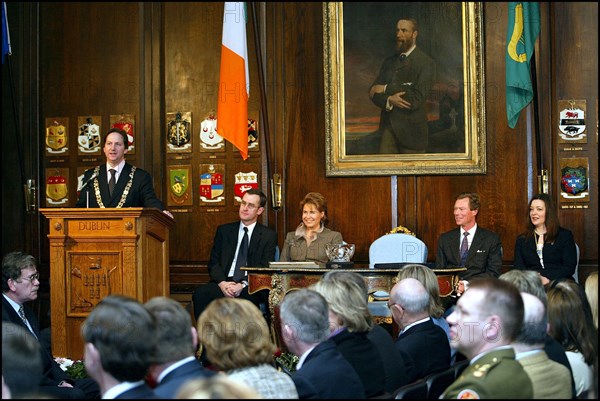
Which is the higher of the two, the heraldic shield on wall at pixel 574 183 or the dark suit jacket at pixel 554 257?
the heraldic shield on wall at pixel 574 183

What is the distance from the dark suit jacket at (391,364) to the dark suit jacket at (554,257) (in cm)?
406

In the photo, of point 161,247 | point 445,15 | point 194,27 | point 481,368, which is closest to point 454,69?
point 445,15

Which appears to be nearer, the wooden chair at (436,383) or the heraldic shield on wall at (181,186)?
the wooden chair at (436,383)

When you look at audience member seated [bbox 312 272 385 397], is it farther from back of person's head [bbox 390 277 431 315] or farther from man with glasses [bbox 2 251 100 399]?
man with glasses [bbox 2 251 100 399]

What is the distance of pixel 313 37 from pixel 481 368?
710 cm

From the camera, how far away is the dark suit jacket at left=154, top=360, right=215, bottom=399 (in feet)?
10.3

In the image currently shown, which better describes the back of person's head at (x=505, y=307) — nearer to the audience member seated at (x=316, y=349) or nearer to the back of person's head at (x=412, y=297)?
the audience member seated at (x=316, y=349)

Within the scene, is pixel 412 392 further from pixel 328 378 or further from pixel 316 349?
pixel 316 349

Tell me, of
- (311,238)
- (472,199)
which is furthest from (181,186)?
(472,199)

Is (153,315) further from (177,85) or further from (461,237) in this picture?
(177,85)

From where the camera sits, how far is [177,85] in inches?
400

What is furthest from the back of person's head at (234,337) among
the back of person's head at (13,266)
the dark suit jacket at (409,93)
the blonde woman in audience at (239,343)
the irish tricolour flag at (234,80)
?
the dark suit jacket at (409,93)

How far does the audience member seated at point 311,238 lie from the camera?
858 cm

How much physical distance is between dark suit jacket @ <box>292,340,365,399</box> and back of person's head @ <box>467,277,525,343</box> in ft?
2.03
